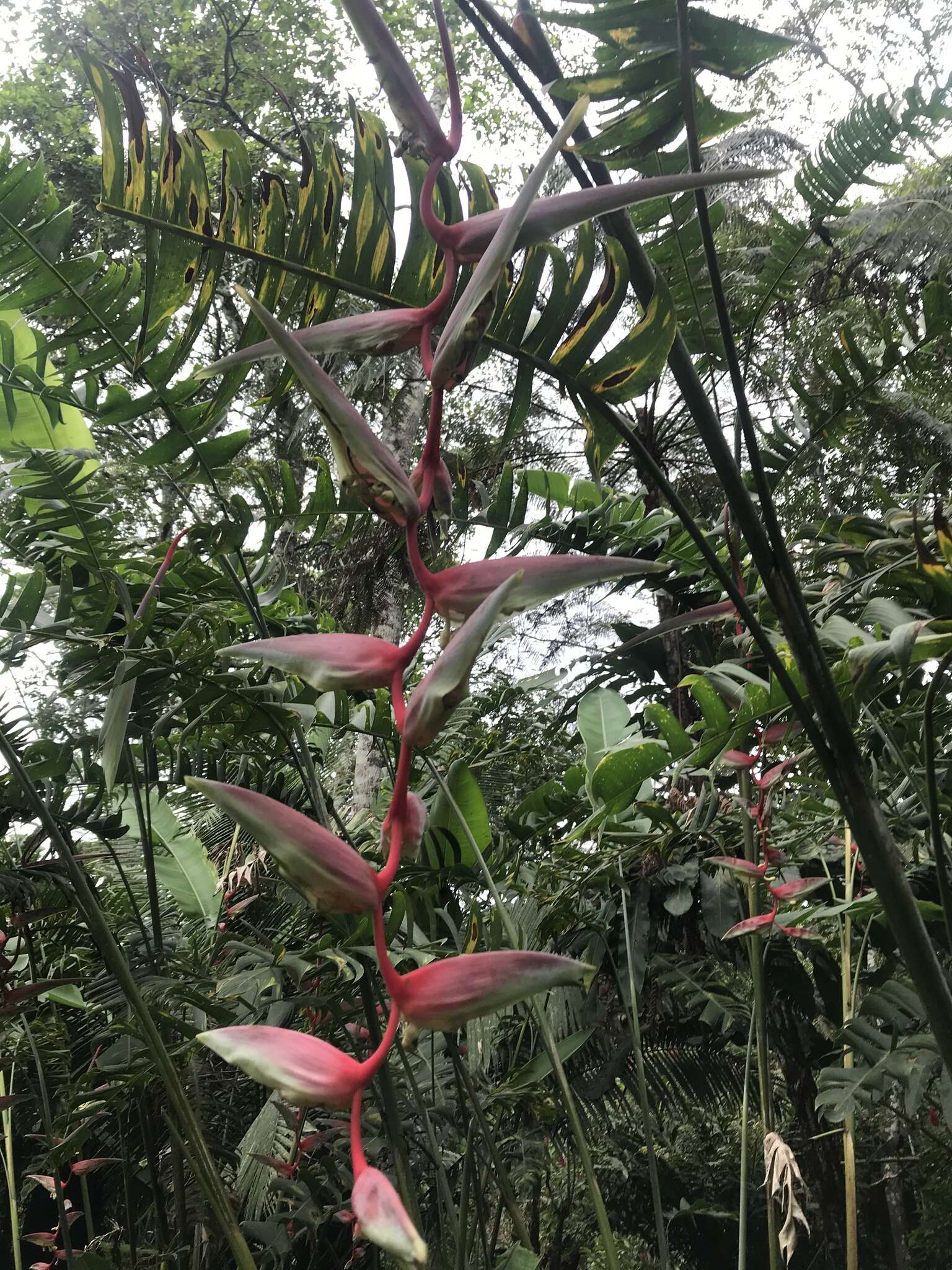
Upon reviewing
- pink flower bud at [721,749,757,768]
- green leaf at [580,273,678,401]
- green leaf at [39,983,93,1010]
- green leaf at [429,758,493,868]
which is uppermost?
green leaf at [580,273,678,401]

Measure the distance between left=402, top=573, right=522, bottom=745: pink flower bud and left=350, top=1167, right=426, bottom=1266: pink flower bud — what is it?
0.26 ft

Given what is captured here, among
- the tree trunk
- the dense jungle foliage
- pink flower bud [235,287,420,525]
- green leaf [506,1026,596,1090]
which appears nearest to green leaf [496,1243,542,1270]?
the dense jungle foliage

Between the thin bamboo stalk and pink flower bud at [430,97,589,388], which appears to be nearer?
pink flower bud at [430,97,589,388]

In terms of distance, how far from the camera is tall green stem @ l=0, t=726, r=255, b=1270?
1.58 feet

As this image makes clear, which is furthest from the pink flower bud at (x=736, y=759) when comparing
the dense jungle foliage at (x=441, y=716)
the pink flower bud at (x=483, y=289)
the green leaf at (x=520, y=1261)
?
the pink flower bud at (x=483, y=289)

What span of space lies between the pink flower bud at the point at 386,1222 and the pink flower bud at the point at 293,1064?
0.05ft

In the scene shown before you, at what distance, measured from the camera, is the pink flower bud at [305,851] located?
0.49ft

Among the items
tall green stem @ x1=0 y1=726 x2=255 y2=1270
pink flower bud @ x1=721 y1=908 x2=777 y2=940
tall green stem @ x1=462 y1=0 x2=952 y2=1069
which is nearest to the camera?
tall green stem @ x1=462 y1=0 x2=952 y2=1069

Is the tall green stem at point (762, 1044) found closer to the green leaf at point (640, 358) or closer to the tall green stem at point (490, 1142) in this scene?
the tall green stem at point (490, 1142)

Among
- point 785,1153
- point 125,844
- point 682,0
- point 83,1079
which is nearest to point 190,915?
point 125,844

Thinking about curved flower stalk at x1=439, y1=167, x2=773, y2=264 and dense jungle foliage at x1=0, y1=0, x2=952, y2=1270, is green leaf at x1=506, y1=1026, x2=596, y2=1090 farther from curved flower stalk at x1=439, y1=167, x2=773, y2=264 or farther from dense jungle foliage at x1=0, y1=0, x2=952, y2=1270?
curved flower stalk at x1=439, y1=167, x2=773, y2=264

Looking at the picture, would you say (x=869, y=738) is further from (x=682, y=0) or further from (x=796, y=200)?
(x=796, y=200)

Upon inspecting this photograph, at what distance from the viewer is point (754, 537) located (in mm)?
341

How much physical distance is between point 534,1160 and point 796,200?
5.39m
